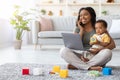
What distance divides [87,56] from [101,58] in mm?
A: 181

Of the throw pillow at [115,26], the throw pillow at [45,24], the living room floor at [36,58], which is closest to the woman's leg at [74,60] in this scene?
the living room floor at [36,58]

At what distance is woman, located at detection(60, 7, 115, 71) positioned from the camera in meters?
2.88

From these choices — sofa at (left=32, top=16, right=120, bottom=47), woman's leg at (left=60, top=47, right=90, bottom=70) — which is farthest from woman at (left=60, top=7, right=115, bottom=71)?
sofa at (left=32, top=16, right=120, bottom=47)

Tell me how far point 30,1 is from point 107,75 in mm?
5185

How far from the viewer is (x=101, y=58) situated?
113 inches

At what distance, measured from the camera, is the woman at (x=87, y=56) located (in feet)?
9.45

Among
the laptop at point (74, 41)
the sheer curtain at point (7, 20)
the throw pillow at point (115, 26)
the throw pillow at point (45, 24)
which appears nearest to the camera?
the laptop at point (74, 41)

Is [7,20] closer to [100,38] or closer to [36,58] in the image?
[36,58]

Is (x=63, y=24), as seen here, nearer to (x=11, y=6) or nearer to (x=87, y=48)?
(x=11, y=6)

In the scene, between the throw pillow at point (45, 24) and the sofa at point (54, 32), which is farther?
the throw pillow at point (45, 24)

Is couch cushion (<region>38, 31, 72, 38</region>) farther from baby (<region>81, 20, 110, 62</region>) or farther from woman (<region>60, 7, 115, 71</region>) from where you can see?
baby (<region>81, 20, 110, 62</region>)

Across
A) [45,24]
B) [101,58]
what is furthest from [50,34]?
[101,58]

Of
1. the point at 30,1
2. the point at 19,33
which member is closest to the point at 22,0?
the point at 30,1

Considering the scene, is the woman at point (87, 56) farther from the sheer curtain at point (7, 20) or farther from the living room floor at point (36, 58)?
the sheer curtain at point (7, 20)
